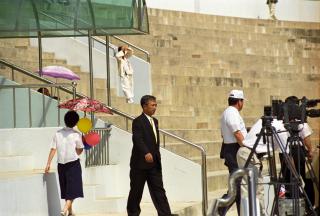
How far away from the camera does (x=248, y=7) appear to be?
35.4m

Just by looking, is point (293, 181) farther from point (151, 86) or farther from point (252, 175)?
point (151, 86)

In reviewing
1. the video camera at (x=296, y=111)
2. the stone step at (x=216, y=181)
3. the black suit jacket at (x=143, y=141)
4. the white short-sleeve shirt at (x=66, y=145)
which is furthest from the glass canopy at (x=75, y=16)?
the video camera at (x=296, y=111)

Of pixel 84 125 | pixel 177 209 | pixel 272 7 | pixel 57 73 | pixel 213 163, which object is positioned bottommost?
pixel 177 209

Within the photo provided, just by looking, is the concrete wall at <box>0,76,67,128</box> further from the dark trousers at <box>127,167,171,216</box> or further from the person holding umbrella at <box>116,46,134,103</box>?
the person holding umbrella at <box>116,46,134,103</box>

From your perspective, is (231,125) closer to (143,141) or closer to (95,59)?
(143,141)

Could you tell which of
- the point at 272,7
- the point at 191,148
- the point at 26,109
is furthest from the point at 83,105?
the point at 272,7

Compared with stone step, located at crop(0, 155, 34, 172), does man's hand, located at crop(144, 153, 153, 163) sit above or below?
above

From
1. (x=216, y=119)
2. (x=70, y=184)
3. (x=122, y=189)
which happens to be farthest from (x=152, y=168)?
(x=216, y=119)

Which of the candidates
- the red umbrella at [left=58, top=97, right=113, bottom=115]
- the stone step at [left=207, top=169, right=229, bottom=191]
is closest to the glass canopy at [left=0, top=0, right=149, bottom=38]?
the red umbrella at [left=58, top=97, right=113, bottom=115]

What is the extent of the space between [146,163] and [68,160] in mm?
1146

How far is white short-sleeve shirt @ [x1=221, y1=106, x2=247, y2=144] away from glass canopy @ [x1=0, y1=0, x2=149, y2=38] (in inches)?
102

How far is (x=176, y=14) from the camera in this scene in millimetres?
30750

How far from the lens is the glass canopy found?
1520 cm

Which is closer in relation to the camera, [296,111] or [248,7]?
[296,111]
